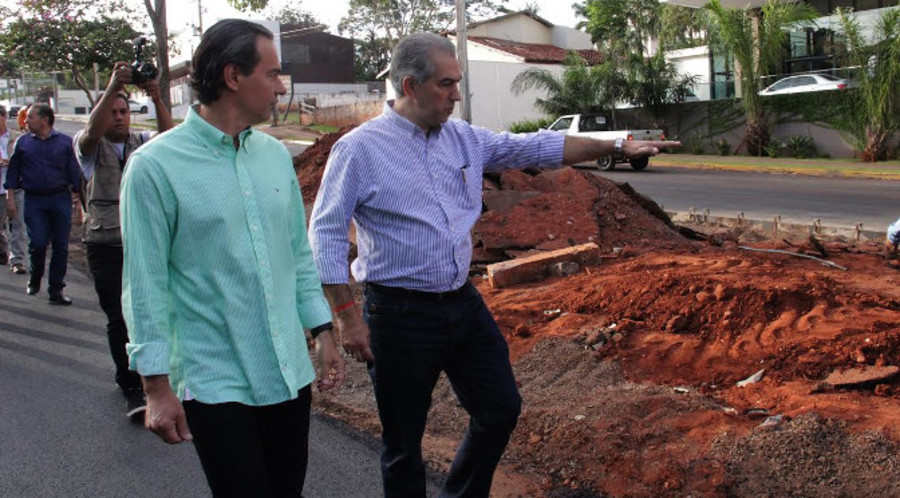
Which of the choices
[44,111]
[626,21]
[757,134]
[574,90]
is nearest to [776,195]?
[757,134]

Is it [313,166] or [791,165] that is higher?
[313,166]

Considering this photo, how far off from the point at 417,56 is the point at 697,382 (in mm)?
2849

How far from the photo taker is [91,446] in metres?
4.88

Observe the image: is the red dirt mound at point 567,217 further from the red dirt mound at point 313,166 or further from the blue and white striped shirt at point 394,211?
the blue and white striped shirt at point 394,211

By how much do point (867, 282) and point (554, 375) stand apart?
2.98m

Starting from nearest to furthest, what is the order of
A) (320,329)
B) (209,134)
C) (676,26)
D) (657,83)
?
1. (209,134)
2. (320,329)
3. (657,83)
4. (676,26)

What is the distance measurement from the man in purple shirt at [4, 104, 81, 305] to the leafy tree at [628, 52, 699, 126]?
23.9 metres

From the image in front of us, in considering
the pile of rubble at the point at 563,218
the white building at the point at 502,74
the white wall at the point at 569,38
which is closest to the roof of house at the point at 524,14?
the white wall at the point at 569,38

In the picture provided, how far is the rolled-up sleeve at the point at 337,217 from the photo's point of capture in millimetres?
3291

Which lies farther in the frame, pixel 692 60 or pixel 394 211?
pixel 692 60

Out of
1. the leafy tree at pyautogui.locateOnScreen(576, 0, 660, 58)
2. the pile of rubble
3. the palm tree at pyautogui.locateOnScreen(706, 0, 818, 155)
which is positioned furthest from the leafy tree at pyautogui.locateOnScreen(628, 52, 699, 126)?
the pile of rubble

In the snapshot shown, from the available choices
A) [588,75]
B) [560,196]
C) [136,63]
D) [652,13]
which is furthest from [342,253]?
[652,13]

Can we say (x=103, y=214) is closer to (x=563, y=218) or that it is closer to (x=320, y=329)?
(x=320, y=329)

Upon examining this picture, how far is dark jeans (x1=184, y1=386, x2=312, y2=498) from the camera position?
245cm
